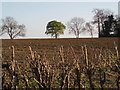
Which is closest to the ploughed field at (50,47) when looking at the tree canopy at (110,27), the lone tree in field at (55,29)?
the tree canopy at (110,27)

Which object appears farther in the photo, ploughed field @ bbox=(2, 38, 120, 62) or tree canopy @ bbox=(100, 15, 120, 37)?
tree canopy @ bbox=(100, 15, 120, 37)

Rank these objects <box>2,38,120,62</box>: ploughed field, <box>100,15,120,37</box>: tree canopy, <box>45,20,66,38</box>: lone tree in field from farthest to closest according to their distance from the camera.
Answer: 1. <box>45,20,66,38</box>: lone tree in field
2. <box>100,15,120,37</box>: tree canopy
3. <box>2,38,120,62</box>: ploughed field

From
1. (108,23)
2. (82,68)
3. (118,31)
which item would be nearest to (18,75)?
(82,68)

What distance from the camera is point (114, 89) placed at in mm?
4715

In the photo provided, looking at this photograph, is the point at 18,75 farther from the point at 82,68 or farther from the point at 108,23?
the point at 108,23

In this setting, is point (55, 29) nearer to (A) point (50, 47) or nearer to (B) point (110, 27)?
(B) point (110, 27)

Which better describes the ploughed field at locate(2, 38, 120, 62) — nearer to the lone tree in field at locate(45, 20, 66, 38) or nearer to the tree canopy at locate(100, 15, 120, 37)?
the tree canopy at locate(100, 15, 120, 37)

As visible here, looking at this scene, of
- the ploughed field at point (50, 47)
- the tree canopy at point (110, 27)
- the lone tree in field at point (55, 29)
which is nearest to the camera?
the ploughed field at point (50, 47)

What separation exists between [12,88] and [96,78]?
8.95ft

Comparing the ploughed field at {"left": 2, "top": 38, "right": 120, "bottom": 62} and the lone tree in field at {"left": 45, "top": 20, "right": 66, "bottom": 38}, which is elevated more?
the lone tree in field at {"left": 45, "top": 20, "right": 66, "bottom": 38}

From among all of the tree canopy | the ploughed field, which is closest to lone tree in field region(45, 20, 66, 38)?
the tree canopy

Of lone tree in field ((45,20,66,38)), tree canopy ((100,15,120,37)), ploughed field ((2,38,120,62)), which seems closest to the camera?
ploughed field ((2,38,120,62))

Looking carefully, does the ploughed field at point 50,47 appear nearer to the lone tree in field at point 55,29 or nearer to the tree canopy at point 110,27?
the tree canopy at point 110,27

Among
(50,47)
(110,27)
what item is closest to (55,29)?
(110,27)
